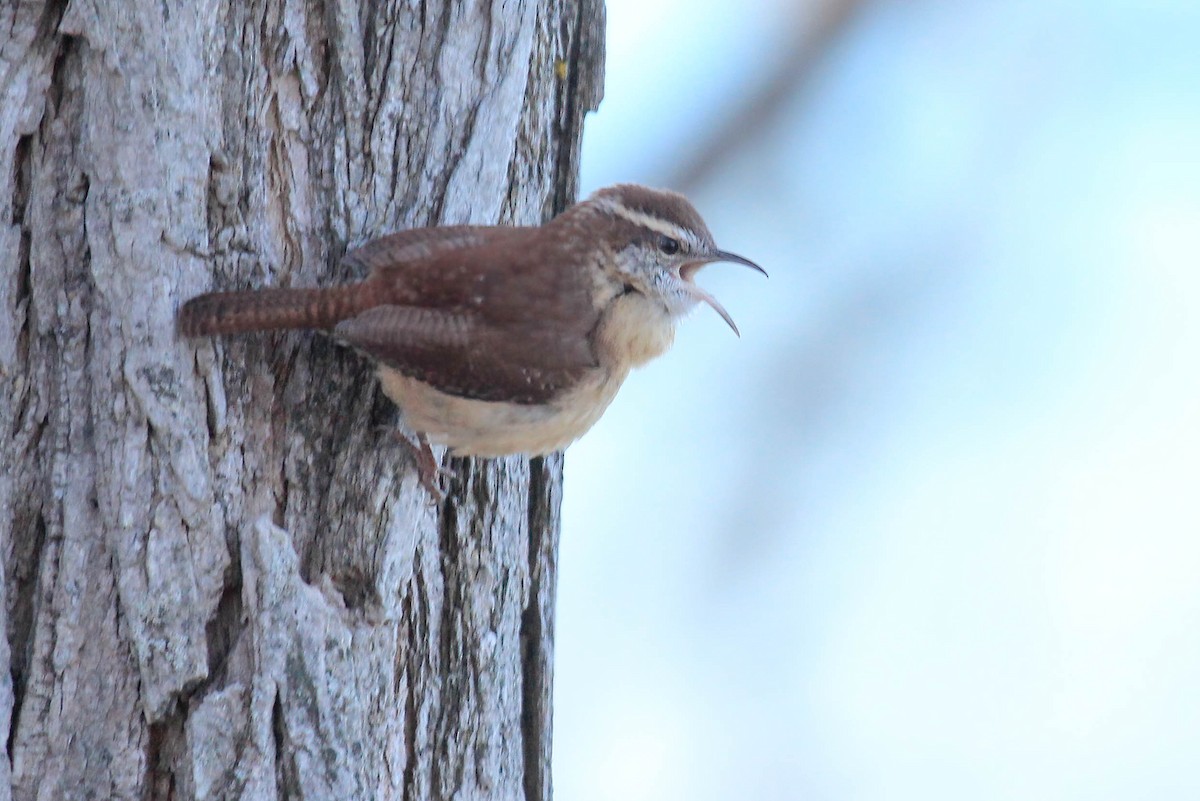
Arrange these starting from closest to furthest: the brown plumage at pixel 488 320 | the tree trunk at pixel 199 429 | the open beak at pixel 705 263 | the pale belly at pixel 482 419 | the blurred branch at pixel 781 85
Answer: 1. the tree trunk at pixel 199 429
2. the brown plumage at pixel 488 320
3. the pale belly at pixel 482 419
4. the open beak at pixel 705 263
5. the blurred branch at pixel 781 85

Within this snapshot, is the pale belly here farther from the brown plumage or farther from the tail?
the tail

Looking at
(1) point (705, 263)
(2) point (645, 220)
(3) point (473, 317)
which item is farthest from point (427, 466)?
(1) point (705, 263)

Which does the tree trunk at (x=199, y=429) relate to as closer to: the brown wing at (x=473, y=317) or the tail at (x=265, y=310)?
the tail at (x=265, y=310)

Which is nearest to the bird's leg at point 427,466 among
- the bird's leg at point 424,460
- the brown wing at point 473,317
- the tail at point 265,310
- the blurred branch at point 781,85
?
the bird's leg at point 424,460

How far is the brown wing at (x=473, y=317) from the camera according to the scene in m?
2.23

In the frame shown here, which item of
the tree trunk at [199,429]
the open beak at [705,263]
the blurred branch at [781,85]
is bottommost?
the tree trunk at [199,429]

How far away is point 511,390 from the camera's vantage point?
2328mm

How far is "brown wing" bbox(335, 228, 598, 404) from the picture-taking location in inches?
88.0

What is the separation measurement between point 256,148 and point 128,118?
23 centimetres

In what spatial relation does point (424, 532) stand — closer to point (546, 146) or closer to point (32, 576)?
point (32, 576)

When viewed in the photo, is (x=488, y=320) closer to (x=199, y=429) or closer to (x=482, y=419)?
(x=482, y=419)

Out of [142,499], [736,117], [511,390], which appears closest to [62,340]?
[142,499]

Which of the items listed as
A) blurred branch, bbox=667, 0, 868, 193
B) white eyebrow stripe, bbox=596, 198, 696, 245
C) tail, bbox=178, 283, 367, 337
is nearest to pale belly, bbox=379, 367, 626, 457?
→ tail, bbox=178, 283, 367, 337

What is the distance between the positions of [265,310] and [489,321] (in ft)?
1.40
